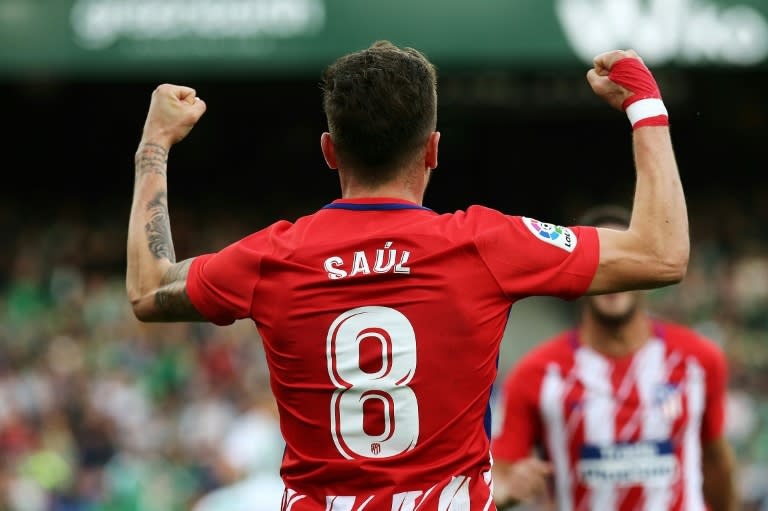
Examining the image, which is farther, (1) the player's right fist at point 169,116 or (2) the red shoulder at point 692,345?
(2) the red shoulder at point 692,345

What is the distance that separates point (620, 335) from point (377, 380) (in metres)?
2.37

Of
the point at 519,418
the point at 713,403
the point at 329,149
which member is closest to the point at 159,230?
the point at 329,149

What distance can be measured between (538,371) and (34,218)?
1416 cm

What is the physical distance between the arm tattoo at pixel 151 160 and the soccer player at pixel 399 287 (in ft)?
1.31

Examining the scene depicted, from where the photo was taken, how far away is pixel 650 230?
254cm

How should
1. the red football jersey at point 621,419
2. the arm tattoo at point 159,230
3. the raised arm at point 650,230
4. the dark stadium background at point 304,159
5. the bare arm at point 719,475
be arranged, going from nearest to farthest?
the raised arm at point 650,230, the arm tattoo at point 159,230, the red football jersey at point 621,419, the bare arm at point 719,475, the dark stadium background at point 304,159

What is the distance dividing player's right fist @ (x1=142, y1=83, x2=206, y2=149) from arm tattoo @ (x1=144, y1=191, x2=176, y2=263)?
16 centimetres

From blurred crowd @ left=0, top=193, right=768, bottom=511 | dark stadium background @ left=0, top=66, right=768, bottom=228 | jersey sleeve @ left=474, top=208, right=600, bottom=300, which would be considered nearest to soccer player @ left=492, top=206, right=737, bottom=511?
jersey sleeve @ left=474, top=208, right=600, bottom=300

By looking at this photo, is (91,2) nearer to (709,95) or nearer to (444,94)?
(444,94)

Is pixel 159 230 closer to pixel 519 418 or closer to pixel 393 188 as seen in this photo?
pixel 393 188

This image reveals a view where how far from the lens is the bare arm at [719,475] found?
4598mm

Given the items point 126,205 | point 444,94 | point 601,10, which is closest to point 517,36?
point 601,10

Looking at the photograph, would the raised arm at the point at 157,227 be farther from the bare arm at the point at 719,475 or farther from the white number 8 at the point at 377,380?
the bare arm at the point at 719,475

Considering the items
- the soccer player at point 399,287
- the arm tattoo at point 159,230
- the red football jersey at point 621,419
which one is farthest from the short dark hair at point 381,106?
the red football jersey at point 621,419
